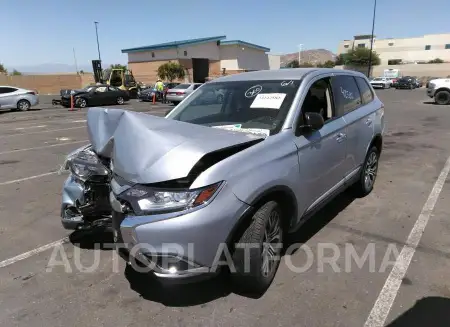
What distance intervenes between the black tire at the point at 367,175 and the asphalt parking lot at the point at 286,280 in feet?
0.53

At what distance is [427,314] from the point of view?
113 inches

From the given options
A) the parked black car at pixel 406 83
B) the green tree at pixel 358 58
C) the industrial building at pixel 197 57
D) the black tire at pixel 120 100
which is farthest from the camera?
the green tree at pixel 358 58

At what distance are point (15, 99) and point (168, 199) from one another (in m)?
22.4

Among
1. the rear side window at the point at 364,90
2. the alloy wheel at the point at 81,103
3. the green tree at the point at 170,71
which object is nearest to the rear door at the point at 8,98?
the alloy wheel at the point at 81,103

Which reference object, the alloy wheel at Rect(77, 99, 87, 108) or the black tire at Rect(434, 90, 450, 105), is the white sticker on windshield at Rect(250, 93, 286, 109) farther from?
the alloy wheel at Rect(77, 99, 87, 108)

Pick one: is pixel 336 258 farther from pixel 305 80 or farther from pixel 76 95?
pixel 76 95

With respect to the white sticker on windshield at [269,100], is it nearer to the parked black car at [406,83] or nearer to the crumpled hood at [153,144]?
the crumpled hood at [153,144]

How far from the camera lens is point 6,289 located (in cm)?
331

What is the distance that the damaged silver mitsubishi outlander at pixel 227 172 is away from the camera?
2633mm

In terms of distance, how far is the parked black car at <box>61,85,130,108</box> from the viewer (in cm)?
2356

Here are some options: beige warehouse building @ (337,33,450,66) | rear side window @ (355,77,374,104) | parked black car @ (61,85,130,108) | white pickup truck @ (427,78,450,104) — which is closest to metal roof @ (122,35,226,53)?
parked black car @ (61,85,130,108)

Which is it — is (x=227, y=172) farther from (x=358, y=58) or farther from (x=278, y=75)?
(x=358, y=58)

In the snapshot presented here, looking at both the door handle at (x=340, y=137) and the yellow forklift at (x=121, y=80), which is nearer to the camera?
the door handle at (x=340, y=137)

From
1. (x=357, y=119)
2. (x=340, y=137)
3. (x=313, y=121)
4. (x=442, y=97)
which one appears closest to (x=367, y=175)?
(x=357, y=119)
